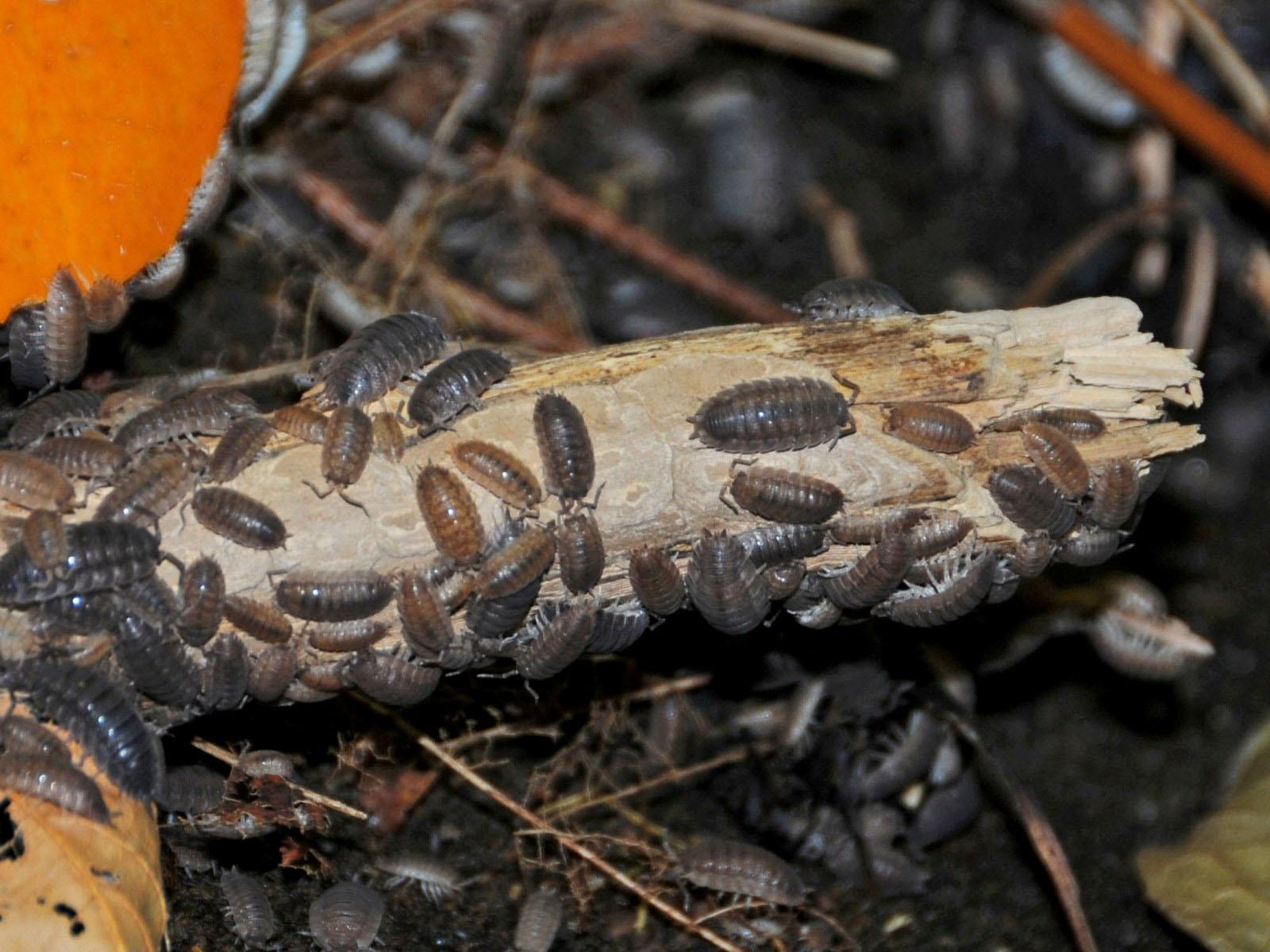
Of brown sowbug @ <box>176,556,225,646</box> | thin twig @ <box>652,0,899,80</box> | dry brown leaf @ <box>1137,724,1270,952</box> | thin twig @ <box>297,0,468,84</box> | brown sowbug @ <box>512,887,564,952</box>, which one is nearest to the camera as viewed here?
brown sowbug @ <box>176,556,225,646</box>

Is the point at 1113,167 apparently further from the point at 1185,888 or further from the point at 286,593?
the point at 286,593

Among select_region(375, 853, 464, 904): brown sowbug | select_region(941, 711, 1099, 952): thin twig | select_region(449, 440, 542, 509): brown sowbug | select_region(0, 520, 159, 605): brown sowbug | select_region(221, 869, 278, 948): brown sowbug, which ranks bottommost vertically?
select_region(941, 711, 1099, 952): thin twig

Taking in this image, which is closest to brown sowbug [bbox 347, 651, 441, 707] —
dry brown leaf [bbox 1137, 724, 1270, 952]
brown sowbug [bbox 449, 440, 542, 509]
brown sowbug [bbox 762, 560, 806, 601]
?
brown sowbug [bbox 449, 440, 542, 509]

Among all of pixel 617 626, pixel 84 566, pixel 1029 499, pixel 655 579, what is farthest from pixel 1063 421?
pixel 84 566

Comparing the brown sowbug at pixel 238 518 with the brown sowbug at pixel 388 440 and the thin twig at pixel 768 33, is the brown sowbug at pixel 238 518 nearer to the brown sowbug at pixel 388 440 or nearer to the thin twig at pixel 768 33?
the brown sowbug at pixel 388 440

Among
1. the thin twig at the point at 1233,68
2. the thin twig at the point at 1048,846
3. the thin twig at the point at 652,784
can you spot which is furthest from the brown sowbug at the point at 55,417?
the thin twig at the point at 1233,68

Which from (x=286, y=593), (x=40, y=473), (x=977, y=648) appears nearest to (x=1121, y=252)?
(x=977, y=648)

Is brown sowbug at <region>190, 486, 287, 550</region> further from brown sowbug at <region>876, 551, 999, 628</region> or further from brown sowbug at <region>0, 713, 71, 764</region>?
brown sowbug at <region>876, 551, 999, 628</region>
